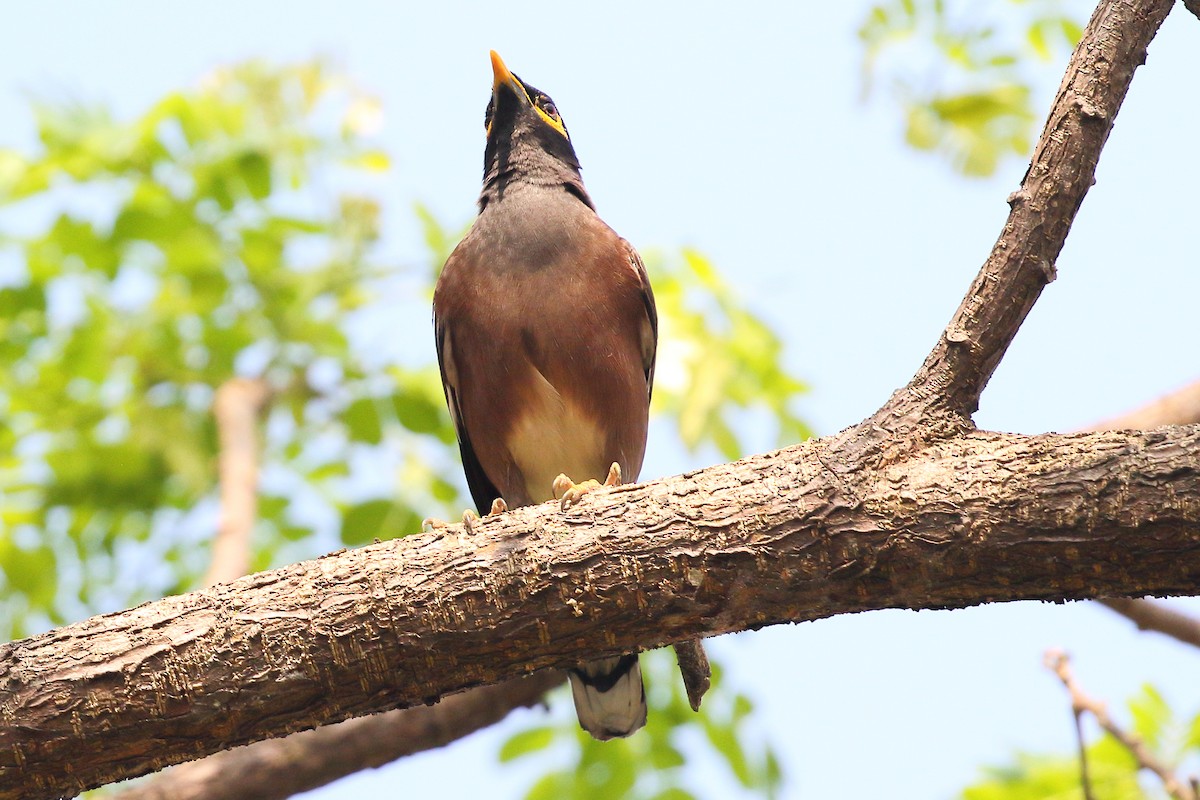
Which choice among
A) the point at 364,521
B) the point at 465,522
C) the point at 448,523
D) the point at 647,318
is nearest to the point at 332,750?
the point at 364,521

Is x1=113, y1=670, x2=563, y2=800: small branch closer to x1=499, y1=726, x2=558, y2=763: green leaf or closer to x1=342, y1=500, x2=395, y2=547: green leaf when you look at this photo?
x1=499, y1=726, x2=558, y2=763: green leaf

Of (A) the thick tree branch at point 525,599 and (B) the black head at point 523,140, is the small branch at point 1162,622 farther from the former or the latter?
(B) the black head at point 523,140

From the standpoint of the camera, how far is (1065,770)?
4.30 m

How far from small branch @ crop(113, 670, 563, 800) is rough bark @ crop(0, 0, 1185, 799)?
1.33m

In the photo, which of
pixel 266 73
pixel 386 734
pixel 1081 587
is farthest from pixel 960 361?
pixel 266 73

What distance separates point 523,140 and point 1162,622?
117 inches

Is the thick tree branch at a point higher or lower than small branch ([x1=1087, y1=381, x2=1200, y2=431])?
lower

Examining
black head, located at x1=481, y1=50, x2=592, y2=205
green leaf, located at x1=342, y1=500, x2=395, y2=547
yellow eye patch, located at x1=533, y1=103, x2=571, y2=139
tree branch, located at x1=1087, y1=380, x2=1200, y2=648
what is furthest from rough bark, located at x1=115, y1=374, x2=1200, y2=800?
yellow eye patch, located at x1=533, y1=103, x2=571, y2=139

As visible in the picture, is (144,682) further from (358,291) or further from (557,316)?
(358,291)

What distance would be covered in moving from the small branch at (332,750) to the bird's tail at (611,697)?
0.21 meters

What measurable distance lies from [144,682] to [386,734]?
5.83 ft

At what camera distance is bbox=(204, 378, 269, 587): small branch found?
4555 mm

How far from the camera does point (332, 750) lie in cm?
421

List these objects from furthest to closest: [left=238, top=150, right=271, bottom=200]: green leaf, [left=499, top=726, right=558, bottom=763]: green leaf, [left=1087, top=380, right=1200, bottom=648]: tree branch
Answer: [left=238, top=150, right=271, bottom=200]: green leaf → [left=499, top=726, right=558, bottom=763]: green leaf → [left=1087, top=380, right=1200, bottom=648]: tree branch
